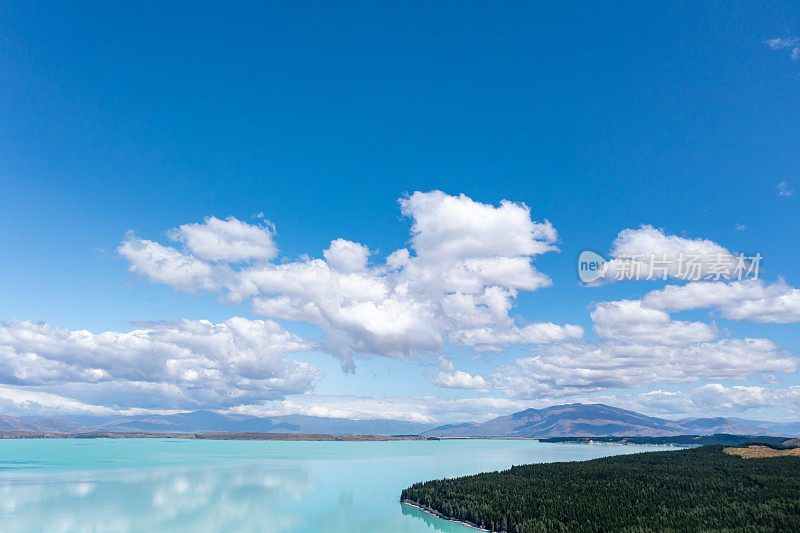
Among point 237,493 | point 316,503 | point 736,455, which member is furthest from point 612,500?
point 736,455

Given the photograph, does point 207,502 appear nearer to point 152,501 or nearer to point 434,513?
point 152,501

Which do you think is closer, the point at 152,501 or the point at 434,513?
the point at 434,513

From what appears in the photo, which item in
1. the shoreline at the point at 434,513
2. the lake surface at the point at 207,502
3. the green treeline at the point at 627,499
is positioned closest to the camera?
the green treeline at the point at 627,499

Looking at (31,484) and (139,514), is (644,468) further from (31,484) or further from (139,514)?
(31,484)

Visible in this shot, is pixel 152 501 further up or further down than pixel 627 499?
further down

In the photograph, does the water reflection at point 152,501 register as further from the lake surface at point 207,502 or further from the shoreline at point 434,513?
the shoreline at point 434,513

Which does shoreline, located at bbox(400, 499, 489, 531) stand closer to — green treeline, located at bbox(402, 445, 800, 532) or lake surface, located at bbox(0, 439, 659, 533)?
green treeline, located at bbox(402, 445, 800, 532)

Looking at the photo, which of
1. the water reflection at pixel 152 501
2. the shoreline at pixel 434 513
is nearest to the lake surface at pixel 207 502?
the water reflection at pixel 152 501

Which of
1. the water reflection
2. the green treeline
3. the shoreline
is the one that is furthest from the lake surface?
the green treeline

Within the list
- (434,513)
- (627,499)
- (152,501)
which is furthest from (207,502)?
(627,499)
